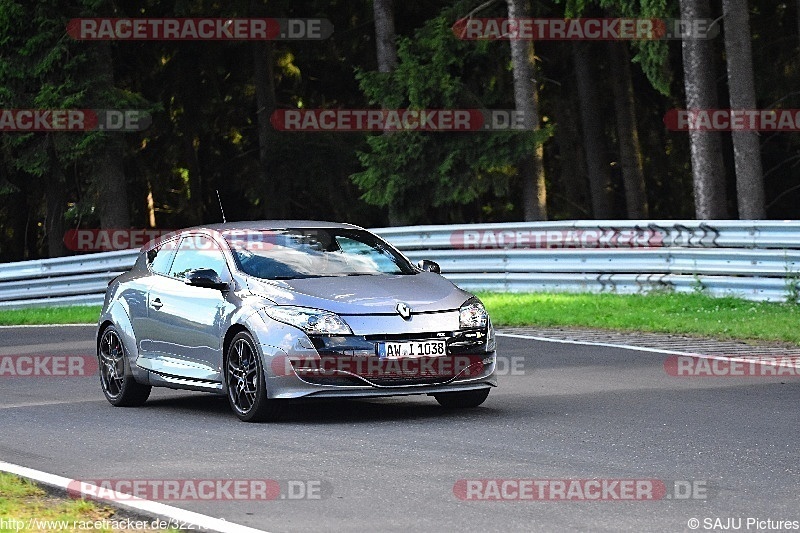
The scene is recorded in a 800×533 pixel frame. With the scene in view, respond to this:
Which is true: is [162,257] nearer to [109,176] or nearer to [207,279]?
[207,279]

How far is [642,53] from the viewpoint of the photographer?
2591 centimetres

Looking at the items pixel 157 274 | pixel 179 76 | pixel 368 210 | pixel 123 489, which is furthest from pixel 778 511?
pixel 179 76

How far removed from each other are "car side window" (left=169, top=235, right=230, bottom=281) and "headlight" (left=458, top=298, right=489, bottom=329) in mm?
1966

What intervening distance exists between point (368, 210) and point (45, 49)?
10149 mm

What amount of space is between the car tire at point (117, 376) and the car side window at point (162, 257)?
0.67 meters

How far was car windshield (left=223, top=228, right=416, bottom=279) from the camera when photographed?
12.4m

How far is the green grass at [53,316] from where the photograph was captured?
2447cm

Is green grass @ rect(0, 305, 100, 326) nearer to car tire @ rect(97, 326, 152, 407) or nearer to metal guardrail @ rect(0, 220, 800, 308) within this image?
metal guardrail @ rect(0, 220, 800, 308)

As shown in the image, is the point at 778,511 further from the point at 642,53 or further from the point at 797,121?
the point at 797,121

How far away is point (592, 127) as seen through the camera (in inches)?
1537

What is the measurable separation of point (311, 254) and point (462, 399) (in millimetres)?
1682

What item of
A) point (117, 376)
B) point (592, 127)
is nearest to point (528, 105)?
point (592, 127)

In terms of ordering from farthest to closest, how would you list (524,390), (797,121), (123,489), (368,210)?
(368,210)
(797,121)
(524,390)
(123,489)

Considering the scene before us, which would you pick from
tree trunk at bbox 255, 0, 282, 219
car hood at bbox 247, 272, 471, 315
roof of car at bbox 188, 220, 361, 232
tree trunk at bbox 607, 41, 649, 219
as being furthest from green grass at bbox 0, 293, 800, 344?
tree trunk at bbox 255, 0, 282, 219
